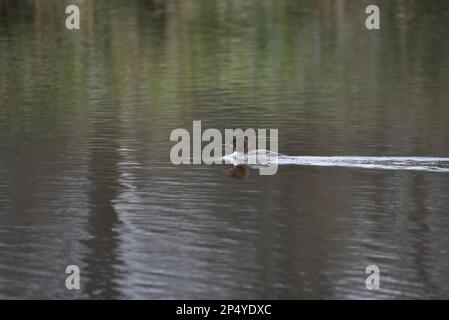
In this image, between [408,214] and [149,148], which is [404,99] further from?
[408,214]

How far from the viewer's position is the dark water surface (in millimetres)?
20812

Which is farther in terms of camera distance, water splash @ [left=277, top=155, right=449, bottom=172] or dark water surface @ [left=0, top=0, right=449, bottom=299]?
water splash @ [left=277, top=155, right=449, bottom=172]

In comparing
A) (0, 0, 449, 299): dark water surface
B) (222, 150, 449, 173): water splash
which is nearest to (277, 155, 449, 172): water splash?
(222, 150, 449, 173): water splash

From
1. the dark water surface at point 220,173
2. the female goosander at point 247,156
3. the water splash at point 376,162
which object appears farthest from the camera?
the female goosander at point 247,156

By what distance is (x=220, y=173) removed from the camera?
1187 inches

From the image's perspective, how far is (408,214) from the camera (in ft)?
83.4

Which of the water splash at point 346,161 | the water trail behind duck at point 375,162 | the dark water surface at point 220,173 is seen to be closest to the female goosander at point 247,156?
the water splash at point 346,161

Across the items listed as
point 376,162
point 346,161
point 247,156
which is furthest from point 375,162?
point 247,156

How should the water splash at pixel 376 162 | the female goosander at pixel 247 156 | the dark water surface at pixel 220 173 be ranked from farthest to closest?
the female goosander at pixel 247 156 < the water splash at pixel 376 162 < the dark water surface at pixel 220 173

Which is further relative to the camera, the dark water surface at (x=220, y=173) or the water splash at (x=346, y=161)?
the water splash at (x=346, y=161)

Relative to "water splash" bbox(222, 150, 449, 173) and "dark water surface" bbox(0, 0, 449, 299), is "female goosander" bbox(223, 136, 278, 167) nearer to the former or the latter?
"water splash" bbox(222, 150, 449, 173)

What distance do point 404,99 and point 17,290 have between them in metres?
28.6

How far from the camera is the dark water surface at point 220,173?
68.3 feet

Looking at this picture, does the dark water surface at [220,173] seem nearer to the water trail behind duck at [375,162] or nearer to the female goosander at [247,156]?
the water trail behind duck at [375,162]
